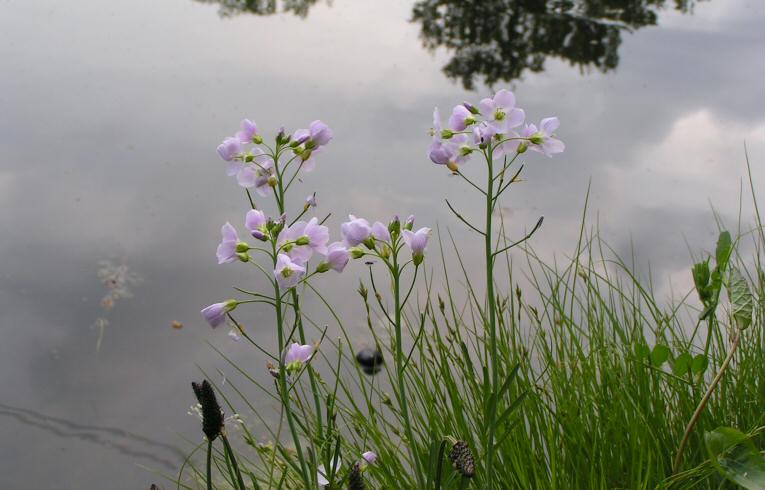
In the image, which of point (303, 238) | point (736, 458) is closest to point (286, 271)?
point (303, 238)

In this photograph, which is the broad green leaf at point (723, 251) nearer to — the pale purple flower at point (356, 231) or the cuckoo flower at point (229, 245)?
the pale purple flower at point (356, 231)

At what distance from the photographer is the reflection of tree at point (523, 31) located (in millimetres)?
4652

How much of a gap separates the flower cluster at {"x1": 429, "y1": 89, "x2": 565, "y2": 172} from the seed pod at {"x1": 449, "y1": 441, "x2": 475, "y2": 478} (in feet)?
1.38

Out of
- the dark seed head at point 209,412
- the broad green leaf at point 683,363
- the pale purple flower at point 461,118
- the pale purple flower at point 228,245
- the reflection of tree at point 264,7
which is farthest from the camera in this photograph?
the reflection of tree at point 264,7

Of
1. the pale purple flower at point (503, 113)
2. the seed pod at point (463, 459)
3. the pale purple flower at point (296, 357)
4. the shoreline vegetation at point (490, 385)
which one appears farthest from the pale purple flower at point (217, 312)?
the pale purple flower at point (503, 113)

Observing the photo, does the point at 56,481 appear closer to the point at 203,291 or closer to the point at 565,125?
the point at 203,291

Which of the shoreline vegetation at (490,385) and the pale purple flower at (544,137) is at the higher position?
the pale purple flower at (544,137)

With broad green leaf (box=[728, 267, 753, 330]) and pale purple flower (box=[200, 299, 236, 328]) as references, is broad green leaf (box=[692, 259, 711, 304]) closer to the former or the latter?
broad green leaf (box=[728, 267, 753, 330])

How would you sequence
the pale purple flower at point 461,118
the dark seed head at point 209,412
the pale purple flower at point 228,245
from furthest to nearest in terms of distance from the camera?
1. the pale purple flower at point 461,118
2. the pale purple flower at point 228,245
3. the dark seed head at point 209,412

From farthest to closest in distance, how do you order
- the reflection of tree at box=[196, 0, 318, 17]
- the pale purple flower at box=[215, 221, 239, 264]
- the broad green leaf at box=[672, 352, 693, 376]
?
the reflection of tree at box=[196, 0, 318, 17], the broad green leaf at box=[672, 352, 693, 376], the pale purple flower at box=[215, 221, 239, 264]

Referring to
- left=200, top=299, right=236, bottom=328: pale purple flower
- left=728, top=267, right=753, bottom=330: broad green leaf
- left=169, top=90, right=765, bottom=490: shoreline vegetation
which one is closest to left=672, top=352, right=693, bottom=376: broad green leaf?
left=169, top=90, right=765, bottom=490: shoreline vegetation

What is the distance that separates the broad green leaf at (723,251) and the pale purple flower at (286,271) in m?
0.68

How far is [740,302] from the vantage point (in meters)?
1.27

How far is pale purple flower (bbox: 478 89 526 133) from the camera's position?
124 centimetres
